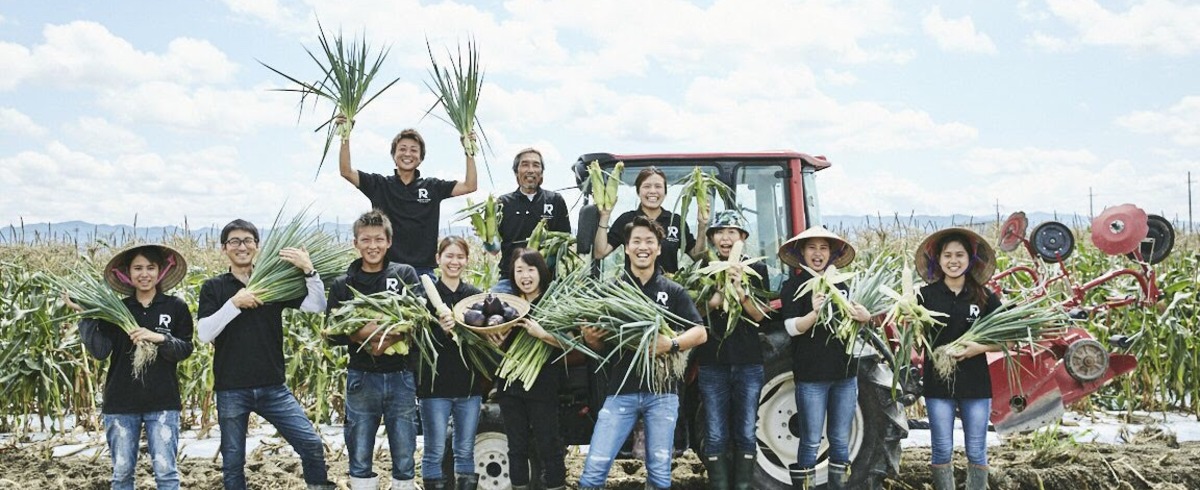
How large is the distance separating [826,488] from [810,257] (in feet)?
4.18

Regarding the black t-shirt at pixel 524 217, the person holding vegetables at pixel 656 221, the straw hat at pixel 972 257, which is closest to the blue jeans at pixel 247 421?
the black t-shirt at pixel 524 217

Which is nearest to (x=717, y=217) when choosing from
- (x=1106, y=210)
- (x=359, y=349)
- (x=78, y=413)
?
(x=359, y=349)

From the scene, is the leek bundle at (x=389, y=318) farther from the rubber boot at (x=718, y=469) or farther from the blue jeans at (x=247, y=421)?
the rubber boot at (x=718, y=469)

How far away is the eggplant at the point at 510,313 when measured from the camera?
15.2 feet

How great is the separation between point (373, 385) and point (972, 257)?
3.25 m

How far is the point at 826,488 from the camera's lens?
508 cm

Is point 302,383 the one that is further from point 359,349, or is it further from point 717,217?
point 717,217

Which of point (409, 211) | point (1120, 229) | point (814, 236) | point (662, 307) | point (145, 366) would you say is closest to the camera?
point (662, 307)

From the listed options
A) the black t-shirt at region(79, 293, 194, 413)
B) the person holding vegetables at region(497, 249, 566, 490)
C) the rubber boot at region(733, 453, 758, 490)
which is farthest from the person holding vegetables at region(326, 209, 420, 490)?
the rubber boot at region(733, 453, 758, 490)

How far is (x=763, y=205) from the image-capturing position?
17.9 ft

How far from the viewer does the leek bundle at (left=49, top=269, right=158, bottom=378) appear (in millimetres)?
4633

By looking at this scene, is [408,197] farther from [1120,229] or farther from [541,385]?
[1120,229]

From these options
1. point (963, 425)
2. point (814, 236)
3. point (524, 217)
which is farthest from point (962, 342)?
point (524, 217)

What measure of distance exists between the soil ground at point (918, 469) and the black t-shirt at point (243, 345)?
1.47 meters
